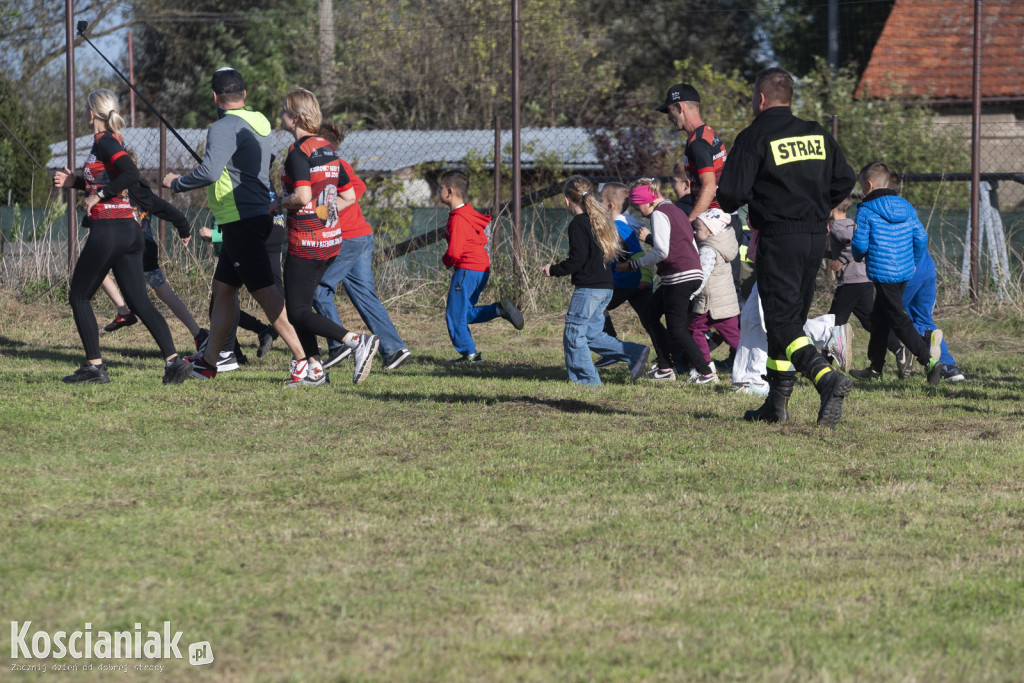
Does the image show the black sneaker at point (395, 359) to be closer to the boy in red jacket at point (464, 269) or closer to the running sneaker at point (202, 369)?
the boy in red jacket at point (464, 269)

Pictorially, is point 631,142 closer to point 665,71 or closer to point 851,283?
point 851,283

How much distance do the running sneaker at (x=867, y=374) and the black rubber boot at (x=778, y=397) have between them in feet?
6.88

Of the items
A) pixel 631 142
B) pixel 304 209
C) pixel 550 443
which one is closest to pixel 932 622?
pixel 550 443

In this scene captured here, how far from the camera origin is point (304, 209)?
289 inches

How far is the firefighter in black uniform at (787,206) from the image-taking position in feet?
20.1

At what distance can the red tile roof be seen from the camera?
23500 mm

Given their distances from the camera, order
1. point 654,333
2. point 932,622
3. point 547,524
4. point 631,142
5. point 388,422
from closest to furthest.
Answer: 1. point 932,622
2. point 547,524
3. point 388,422
4. point 654,333
5. point 631,142

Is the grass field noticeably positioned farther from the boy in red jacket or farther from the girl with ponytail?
the boy in red jacket

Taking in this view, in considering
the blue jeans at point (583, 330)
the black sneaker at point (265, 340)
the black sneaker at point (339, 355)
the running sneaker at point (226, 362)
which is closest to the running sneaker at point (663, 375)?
the blue jeans at point (583, 330)

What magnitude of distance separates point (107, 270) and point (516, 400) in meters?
2.83

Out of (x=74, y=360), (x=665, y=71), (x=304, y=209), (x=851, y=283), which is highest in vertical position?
(x=665, y=71)

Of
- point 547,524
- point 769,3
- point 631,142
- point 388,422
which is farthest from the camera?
point 769,3

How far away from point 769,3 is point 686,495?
30886 millimetres

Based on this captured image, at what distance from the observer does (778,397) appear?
637 cm
